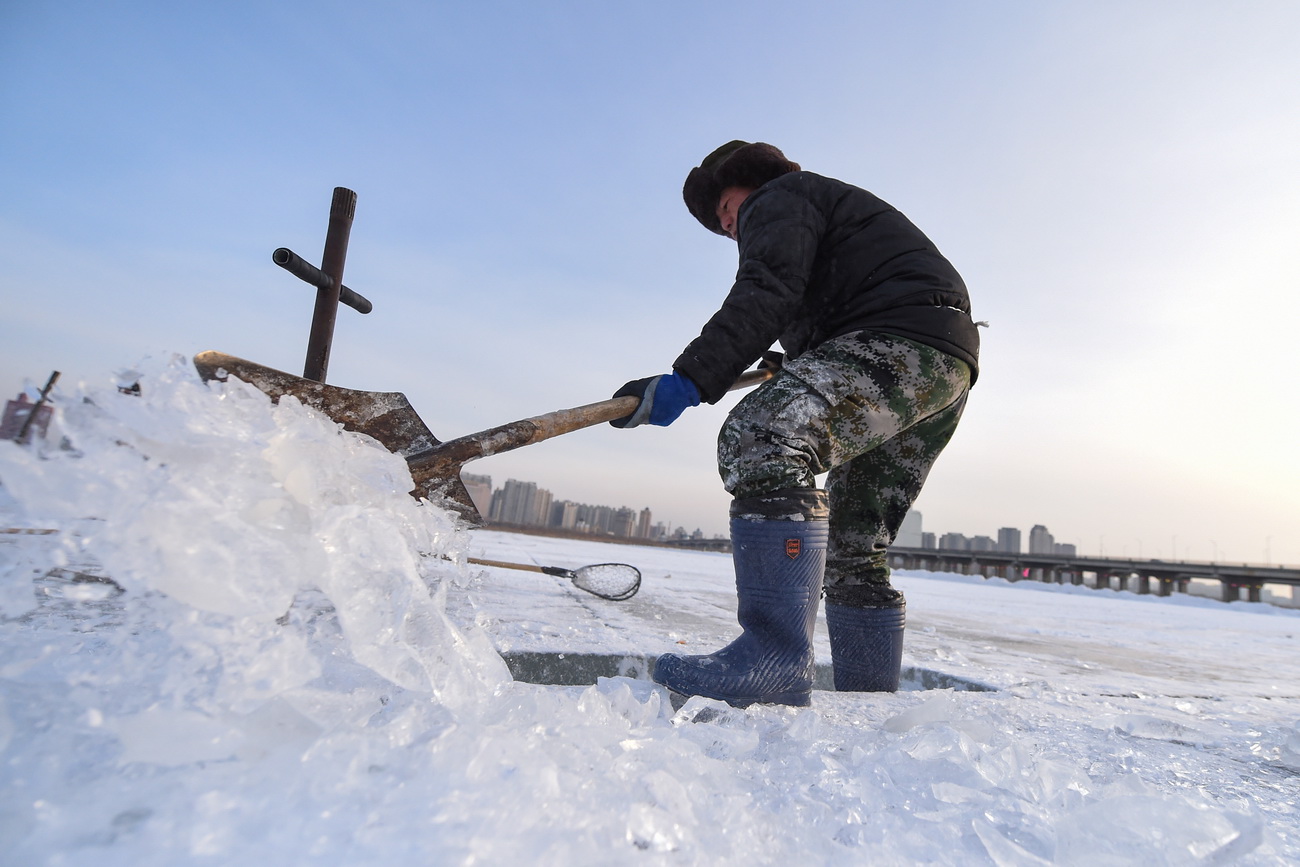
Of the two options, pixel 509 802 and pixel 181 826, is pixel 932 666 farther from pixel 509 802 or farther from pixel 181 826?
pixel 181 826

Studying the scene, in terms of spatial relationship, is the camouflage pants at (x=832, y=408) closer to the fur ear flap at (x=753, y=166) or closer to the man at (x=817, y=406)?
the man at (x=817, y=406)

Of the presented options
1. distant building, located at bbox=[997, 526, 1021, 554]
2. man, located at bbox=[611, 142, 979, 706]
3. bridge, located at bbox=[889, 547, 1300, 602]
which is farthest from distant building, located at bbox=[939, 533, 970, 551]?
man, located at bbox=[611, 142, 979, 706]

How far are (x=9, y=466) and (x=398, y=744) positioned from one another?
0.53 m

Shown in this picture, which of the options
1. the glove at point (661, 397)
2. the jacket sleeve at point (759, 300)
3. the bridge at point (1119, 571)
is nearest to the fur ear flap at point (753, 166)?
the jacket sleeve at point (759, 300)

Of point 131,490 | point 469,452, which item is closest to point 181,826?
point 131,490

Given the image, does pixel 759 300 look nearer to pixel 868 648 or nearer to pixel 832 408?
pixel 832 408

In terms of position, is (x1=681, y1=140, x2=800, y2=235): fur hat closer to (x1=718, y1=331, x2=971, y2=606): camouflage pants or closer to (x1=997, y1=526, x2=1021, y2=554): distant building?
(x1=718, y1=331, x2=971, y2=606): camouflage pants

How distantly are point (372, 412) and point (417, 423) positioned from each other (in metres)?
0.13

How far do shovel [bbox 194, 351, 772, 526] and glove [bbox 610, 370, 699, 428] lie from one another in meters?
0.03

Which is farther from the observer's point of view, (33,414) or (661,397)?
(33,414)

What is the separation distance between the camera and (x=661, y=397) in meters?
1.81

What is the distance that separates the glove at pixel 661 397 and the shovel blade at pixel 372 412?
55 centimetres

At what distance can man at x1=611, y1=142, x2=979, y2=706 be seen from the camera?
4.42ft

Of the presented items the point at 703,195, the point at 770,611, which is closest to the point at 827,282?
the point at 703,195
